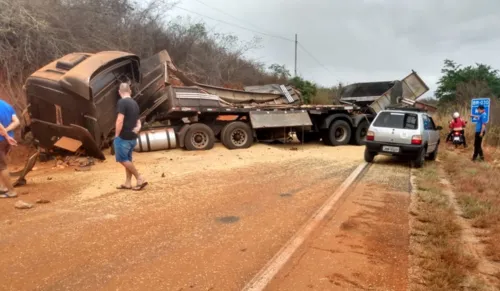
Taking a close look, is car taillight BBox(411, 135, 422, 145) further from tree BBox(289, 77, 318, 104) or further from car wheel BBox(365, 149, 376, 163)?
tree BBox(289, 77, 318, 104)

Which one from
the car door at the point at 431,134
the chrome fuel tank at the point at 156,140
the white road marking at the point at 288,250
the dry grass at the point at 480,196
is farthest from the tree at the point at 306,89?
the white road marking at the point at 288,250

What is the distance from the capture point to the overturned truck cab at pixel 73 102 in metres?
8.66

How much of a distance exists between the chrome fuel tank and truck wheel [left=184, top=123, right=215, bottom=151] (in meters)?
0.42

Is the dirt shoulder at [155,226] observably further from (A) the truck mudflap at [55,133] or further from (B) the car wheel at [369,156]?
(B) the car wheel at [369,156]

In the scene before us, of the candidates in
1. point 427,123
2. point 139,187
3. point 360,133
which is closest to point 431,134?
point 427,123

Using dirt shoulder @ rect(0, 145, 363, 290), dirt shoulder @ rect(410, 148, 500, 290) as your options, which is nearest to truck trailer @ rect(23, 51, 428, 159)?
dirt shoulder @ rect(0, 145, 363, 290)

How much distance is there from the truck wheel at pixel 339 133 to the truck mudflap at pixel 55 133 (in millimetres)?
8951

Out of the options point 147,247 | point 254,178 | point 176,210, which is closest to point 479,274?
point 147,247

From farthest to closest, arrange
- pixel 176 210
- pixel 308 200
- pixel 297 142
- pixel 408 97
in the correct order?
pixel 408 97 → pixel 297 142 → pixel 308 200 → pixel 176 210

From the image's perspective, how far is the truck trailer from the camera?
8.85 m

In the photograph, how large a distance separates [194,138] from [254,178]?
4563 millimetres

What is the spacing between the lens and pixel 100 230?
4875 mm

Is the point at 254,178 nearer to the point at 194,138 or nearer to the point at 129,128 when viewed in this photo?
the point at 129,128

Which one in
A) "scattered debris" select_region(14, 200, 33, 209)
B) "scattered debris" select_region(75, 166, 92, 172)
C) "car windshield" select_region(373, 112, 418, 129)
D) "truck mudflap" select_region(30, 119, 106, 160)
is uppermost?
"car windshield" select_region(373, 112, 418, 129)
